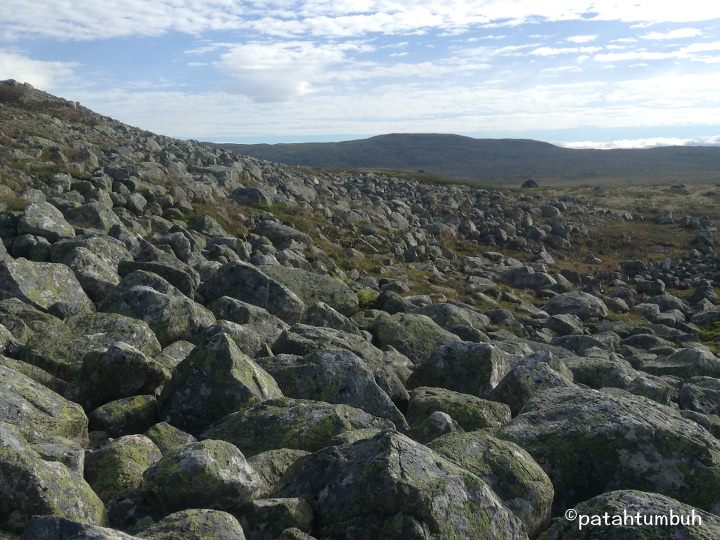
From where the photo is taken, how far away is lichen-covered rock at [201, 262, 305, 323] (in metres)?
16.0

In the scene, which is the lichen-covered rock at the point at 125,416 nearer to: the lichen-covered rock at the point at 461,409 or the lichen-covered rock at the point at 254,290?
the lichen-covered rock at the point at 461,409

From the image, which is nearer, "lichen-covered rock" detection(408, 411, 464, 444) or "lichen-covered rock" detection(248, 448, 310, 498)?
"lichen-covered rock" detection(248, 448, 310, 498)

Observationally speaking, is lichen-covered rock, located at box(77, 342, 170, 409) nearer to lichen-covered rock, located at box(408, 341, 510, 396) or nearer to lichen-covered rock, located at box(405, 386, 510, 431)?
lichen-covered rock, located at box(405, 386, 510, 431)

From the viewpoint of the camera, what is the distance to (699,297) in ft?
119

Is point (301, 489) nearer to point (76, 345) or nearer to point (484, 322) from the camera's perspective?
point (76, 345)

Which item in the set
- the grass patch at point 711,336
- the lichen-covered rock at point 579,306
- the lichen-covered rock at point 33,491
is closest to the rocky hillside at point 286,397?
the lichen-covered rock at point 33,491

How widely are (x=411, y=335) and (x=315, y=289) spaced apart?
11.8 feet

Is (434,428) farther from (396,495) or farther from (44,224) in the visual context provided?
(44,224)

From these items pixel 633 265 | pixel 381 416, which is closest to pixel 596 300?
pixel 633 265

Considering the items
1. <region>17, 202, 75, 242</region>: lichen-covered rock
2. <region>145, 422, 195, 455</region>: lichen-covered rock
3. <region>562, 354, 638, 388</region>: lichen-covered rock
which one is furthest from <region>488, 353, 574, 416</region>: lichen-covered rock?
<region>17, 202, 75, 242</region>: lichen-covered rock

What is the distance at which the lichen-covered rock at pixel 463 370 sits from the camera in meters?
12.6

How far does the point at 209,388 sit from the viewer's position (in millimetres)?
9469

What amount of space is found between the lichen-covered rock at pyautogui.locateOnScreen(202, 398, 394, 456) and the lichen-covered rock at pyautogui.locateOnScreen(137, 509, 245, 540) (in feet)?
7.62

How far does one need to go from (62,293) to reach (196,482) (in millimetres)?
8276
